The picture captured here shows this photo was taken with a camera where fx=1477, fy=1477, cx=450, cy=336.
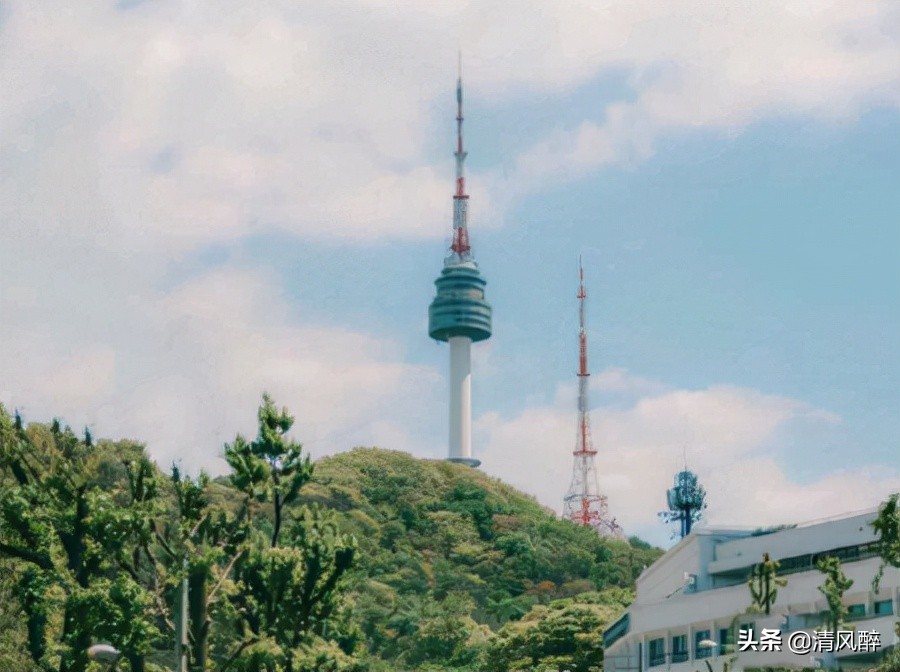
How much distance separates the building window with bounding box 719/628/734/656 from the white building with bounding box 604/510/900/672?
46 millimetres

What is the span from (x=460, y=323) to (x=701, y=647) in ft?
414

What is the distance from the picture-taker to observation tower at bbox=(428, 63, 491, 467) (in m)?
194

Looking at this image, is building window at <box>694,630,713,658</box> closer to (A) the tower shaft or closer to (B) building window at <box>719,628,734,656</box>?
(B) building window at <box>719,628,734,656</box>

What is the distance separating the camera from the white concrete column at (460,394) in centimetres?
19412

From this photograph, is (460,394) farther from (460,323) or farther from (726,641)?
(726,641)

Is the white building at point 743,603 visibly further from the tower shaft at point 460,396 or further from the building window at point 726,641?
the tower shaft at point 460,396

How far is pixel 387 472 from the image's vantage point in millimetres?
170125

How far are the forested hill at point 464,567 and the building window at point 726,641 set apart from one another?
21.8 m

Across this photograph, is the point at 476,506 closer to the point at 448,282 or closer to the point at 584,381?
the point at 584,381

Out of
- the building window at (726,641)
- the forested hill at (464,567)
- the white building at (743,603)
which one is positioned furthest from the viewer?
the forested hill at (464,567)

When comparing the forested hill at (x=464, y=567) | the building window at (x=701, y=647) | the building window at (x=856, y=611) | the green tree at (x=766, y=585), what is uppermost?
the forested hill at (x=464, y=567)

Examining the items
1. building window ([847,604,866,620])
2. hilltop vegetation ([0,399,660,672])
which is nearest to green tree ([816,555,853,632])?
building window ([847,604,866,620])

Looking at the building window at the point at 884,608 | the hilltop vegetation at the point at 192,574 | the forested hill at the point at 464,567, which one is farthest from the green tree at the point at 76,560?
the forested hill at the point at 464,567

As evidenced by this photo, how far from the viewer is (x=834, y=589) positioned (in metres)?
58.1
